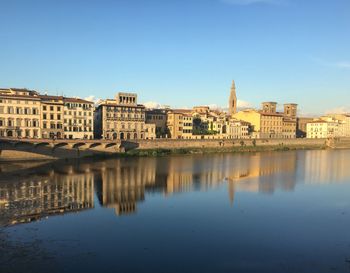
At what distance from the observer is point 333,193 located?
3303 centimetres

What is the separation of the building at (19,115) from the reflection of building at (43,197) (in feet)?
84.1

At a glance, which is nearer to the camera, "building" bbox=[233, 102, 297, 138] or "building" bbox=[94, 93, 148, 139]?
"building" bbox=[94, 93, 148, 139]

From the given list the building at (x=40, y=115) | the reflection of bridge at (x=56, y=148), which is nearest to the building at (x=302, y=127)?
the reflection of bridge at (x=56, y=148)

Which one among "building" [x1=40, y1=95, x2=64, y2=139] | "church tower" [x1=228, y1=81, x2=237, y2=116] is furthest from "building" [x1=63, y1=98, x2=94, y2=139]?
"church tower" [x1=228, y1=81, x2=237, y2=116]

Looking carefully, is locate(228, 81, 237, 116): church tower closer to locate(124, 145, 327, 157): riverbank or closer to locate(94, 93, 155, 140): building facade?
locate(124, 145, 327, 157): riverbank

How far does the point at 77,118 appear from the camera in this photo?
66688mm

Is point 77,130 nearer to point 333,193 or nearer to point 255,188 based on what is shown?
point 255,188

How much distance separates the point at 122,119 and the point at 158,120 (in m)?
15.7

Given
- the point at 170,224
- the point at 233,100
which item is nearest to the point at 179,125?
the point at 233,100

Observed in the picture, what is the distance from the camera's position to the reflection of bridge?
5022cm

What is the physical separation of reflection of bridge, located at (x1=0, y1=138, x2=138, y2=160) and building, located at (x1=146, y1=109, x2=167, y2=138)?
21.3m

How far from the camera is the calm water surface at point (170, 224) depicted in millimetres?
15828

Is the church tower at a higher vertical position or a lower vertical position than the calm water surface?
higher

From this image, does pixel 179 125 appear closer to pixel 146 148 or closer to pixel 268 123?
pixel 146 148
